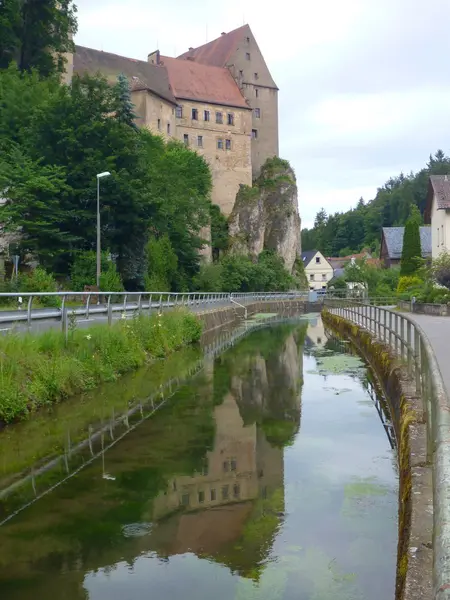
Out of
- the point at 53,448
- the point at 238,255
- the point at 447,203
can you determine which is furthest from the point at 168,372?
the point at 238,255

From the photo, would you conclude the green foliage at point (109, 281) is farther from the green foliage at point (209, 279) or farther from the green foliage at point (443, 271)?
the green foliage at point (209, 279)

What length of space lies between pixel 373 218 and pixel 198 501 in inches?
6388

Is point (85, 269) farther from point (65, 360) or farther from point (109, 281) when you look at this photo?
point (65, 360)

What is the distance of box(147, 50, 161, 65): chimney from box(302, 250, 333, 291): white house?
59.7 m

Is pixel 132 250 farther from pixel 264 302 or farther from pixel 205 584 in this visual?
pixel 205 584

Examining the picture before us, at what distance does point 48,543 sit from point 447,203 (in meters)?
57.5

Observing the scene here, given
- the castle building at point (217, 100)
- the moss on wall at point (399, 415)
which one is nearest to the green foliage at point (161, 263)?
the moss on wall at point (399, 415)

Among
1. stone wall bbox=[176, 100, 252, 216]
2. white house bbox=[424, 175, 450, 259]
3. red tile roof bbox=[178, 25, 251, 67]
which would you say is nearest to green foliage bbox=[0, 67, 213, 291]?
white house bbox=[424, 175, 450, 259]

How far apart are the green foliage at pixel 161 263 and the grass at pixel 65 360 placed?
27.5 metres

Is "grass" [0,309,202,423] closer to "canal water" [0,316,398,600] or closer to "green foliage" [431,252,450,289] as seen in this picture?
"canal water" [0,316,398,600]

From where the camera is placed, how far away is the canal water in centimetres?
562

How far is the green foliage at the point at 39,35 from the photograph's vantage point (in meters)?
54.7

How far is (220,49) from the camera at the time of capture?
10319cm

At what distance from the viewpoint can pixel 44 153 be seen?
40.2 metres
